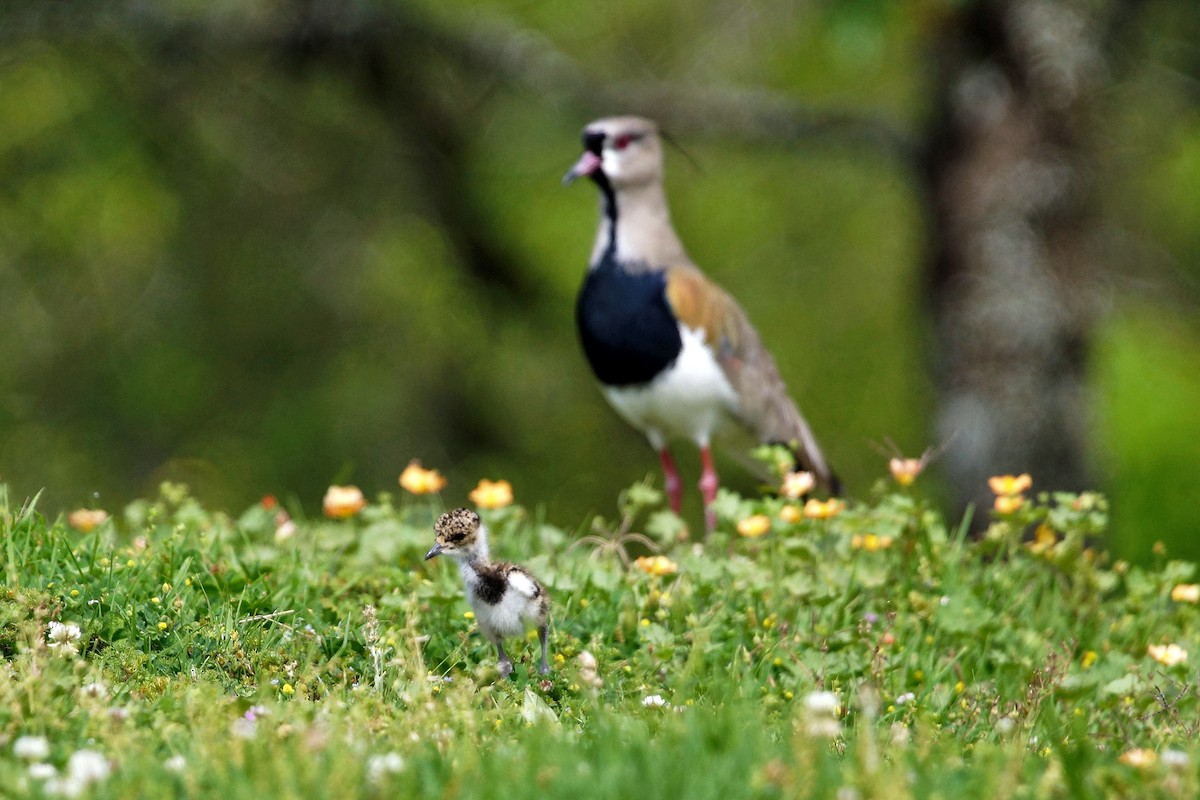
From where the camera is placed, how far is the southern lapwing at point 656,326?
661 cm

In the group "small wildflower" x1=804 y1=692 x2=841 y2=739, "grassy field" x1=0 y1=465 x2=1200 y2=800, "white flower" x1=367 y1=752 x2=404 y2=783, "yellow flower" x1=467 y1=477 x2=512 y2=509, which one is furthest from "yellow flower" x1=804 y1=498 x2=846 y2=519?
A: "white flower" x1=367 y1=752 x2=404 y2=783

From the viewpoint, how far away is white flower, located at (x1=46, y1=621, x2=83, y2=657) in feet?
11.3

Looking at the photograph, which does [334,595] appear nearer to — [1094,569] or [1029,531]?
[1094,569]

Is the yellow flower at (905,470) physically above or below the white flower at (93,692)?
above

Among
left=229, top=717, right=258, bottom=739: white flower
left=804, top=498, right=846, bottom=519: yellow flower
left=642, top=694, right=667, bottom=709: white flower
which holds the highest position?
left=804, top=498, right=846, bottom=519: yellow flower

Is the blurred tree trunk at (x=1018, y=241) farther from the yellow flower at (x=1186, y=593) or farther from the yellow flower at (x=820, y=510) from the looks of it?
the yellow flower at (x=820, y=510)

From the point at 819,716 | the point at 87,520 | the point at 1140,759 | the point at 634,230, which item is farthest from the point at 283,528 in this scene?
the point at 1140,759

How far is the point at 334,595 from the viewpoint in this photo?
4270 mm

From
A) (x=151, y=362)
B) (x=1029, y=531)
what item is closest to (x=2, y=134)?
(x=151, y=362)

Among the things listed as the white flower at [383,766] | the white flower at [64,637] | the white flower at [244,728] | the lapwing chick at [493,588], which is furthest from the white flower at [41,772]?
the lapwing chick at [493,588]

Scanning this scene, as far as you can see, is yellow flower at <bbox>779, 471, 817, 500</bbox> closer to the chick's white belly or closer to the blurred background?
the chick's white belly

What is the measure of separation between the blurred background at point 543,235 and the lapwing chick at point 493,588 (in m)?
4.70

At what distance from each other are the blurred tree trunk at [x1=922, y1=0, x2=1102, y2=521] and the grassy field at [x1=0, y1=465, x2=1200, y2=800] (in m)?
3.22

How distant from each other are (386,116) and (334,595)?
8.16m
